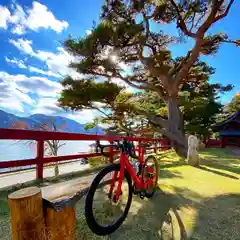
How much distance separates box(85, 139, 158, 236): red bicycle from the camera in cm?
206

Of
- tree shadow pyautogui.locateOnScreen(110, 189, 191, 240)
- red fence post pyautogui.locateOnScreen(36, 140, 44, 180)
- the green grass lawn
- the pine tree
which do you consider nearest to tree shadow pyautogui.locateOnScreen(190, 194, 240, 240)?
the green grass lawn

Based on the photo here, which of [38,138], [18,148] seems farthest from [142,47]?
[18,148]

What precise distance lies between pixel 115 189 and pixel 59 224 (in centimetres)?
123

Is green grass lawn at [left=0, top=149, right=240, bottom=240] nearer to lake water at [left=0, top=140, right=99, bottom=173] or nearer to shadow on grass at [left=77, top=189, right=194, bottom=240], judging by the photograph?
shadow on grass at [left=77, top=189, right=194, bottom=240]

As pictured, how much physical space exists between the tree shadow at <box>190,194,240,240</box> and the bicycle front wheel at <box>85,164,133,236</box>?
2.90 ft

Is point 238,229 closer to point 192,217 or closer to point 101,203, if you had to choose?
point 192,217

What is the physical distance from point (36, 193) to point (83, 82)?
990 cm

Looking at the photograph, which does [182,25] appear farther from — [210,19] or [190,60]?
[190,60]

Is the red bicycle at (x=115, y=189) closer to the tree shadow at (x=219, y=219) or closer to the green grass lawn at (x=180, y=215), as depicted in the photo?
the green grass lawn at (x=180, y=215)

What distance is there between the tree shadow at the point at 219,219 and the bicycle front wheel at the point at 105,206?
34.8 inches

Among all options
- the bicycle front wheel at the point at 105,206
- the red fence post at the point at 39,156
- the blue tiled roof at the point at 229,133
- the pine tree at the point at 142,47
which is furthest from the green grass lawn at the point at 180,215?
the blue tiled roof at the point at 229,133

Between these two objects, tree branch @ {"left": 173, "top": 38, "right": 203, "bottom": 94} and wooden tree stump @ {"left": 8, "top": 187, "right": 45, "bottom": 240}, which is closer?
wooden tree stump @ {"left": 8, "top": 187, "right": 45, "bottom": 240}

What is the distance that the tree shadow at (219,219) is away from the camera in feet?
7.70

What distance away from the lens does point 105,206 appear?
2887 mm
